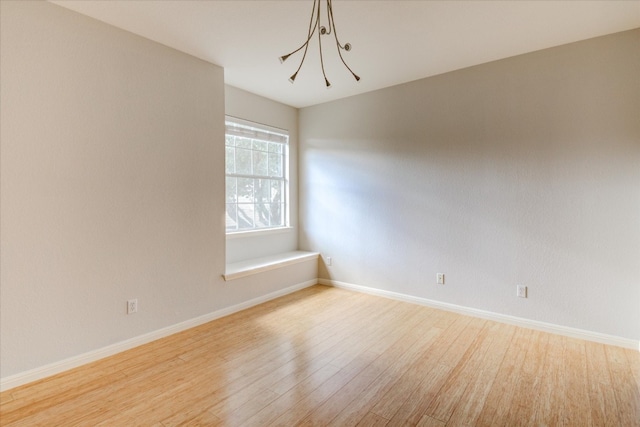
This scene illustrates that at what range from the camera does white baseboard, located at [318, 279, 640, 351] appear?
8.67 ft

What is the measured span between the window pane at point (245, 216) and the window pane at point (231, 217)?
0.21ft

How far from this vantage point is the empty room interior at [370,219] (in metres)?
2.03

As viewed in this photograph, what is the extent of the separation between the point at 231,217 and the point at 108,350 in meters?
1.88

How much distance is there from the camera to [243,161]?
4055 millimetres

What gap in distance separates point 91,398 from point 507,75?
4.24 meters

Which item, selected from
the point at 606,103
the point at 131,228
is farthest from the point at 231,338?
the point at 606,103

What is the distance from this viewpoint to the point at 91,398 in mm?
1957

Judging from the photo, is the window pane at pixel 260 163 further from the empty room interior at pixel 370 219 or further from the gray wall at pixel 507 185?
the gray wall at pixel 507 185

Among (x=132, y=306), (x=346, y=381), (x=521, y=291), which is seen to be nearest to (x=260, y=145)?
(x=132, y=306)

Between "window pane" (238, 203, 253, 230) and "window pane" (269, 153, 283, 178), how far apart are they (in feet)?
2.04

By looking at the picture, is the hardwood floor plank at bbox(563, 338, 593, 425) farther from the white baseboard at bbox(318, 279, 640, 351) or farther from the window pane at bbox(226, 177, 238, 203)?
the window pane at bbox(226, 177, 238, 203)

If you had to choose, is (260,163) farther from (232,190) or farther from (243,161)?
(232,190)

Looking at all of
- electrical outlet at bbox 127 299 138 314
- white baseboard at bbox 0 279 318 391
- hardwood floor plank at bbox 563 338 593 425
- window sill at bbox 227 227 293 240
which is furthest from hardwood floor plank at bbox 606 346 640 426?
window sill at bbox 227 227 293 240

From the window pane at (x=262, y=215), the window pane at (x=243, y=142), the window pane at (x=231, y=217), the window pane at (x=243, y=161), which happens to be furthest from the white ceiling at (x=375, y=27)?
the window pane at (x=262, y=215)
